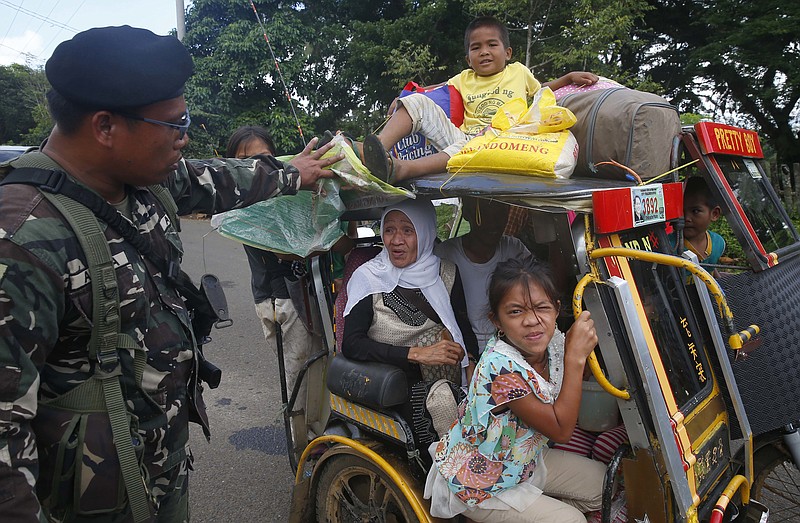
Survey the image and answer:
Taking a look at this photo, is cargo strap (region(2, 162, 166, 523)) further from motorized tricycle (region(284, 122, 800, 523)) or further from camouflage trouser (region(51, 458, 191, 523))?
motorized tricycle (region(284, 122, 800, 523))

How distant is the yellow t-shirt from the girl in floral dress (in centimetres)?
149

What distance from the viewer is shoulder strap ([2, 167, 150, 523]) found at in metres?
Answer: 1.36

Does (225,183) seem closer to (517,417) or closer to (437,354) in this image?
(437,354)

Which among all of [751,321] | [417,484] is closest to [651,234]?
[751,321]

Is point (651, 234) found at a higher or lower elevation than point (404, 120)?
lower

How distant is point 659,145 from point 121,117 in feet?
6.12

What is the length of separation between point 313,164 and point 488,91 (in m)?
1.42

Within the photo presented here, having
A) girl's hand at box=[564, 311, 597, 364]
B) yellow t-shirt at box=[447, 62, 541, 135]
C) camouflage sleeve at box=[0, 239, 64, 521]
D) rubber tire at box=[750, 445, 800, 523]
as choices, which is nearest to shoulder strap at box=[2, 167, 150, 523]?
camouflage sleeve at box=[0, 239, 64, 521]

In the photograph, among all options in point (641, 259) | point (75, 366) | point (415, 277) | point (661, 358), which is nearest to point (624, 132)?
point (641, 259)

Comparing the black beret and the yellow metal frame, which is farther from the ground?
the black beret

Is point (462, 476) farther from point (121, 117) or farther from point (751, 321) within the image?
point (121, 117)

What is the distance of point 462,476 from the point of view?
1.86 meters

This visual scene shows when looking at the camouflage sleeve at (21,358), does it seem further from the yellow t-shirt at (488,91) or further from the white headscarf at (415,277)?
the yellow t-shirt at (488,91)

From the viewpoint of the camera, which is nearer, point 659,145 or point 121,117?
point 121,117
